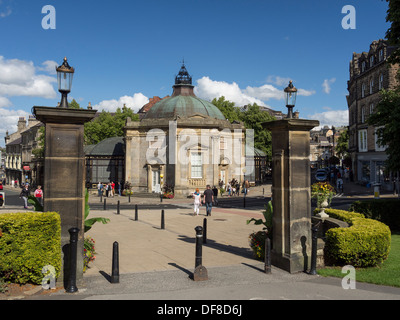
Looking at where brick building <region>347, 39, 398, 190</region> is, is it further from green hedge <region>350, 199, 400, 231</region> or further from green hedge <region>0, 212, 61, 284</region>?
green hedge <region>0, 212, 61, 284</region>

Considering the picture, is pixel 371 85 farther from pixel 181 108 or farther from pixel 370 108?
pixel 181 108

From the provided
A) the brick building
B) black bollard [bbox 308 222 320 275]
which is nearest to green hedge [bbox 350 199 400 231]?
black bollard [bbox 308 222 320 275]

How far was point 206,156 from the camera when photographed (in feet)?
114

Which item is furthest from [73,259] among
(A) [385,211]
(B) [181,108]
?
(B) [181,108]

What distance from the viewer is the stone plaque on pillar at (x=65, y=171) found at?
750cm

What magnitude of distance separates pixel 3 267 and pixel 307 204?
23.1 ft

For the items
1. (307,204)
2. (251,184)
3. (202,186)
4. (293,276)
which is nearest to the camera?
(293,276)

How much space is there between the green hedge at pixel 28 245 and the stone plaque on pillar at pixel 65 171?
350 millimetres

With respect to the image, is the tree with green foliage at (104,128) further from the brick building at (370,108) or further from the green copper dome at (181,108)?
the brick building at (370,108)

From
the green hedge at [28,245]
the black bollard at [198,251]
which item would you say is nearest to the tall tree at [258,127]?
the black bollard at [198,251]

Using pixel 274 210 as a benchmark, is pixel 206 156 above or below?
above

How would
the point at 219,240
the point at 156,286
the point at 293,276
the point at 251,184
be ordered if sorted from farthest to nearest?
the point at 251,184 → the point at 219,240 → the point at 293,276 → the point at 156,286
